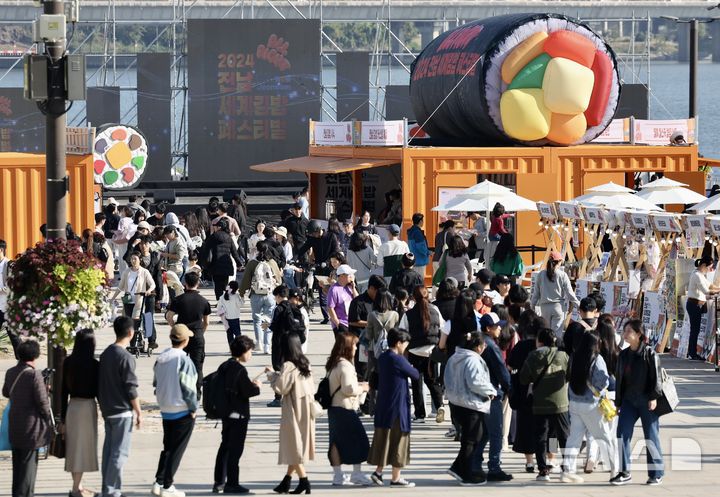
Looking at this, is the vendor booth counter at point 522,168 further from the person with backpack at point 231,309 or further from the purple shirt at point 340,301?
the purple shirt at point 340,301

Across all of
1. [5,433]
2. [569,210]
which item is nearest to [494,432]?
[5,433]

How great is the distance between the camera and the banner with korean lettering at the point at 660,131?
94.4 feet

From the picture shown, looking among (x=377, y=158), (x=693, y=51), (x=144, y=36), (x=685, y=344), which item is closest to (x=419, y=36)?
(x=144, y=36)

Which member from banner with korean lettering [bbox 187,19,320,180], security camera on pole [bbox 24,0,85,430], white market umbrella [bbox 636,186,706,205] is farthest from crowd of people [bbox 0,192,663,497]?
banner with korean lettering [bbox 187,19,320,180]

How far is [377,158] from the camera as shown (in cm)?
2812

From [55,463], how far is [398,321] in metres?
3.50

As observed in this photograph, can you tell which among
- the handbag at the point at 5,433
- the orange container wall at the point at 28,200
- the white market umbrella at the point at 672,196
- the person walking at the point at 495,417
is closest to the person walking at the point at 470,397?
the person walking at the point at 495,417

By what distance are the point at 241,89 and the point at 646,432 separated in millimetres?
26950

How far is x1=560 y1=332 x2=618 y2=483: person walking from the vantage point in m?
12.1

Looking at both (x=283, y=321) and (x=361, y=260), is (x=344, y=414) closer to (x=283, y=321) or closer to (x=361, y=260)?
(x=283, y=321)

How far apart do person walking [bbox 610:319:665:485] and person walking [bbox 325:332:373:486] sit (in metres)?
2.07

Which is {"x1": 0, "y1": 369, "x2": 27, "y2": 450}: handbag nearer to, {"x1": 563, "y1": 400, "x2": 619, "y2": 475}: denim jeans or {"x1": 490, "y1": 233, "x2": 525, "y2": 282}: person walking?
{"x1": 563, "y1": 400, "x2": 619, "y2": 475}: denim jeans

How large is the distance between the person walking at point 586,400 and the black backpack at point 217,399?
276 centimetres

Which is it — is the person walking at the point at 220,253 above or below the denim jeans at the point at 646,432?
above
